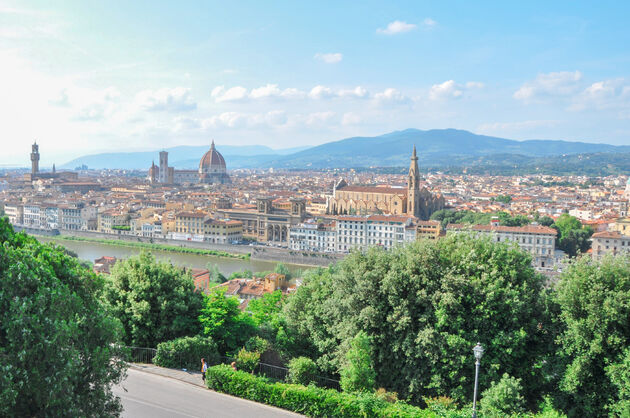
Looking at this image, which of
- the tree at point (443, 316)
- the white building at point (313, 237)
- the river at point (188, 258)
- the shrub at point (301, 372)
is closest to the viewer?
the tree at point (443, 316)

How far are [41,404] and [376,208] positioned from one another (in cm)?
4327

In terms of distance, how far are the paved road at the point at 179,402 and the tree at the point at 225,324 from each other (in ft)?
4.13

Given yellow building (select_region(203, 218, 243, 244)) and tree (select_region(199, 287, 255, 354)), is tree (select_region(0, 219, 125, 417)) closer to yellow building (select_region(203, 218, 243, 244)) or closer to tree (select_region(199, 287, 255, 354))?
tree (select_region(199, 287, 255, 354))

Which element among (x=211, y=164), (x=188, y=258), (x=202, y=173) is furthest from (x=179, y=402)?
(x=211, y=164)

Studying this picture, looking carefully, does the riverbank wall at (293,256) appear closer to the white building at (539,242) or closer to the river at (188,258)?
the river at (188,258)

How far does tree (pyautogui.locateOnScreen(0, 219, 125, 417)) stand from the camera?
437cm

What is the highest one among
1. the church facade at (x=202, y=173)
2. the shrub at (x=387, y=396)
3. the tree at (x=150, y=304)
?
the church facade at (x=202, y=173)

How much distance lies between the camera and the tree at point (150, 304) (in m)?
7.91

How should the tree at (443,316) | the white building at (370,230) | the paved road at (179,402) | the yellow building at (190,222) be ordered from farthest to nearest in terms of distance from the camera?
the yellow building at (190,222), the white building at (370,230), the tree at (443,316), the paved road at (179,402)

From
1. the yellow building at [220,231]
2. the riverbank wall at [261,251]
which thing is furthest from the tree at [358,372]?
the yellow building at [220,231]

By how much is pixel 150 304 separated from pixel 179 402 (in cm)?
209

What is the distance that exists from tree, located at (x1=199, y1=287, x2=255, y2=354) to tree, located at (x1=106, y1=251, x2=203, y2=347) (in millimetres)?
256

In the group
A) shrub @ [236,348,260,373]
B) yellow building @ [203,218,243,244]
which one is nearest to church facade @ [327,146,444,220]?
yellow building @ [203,218,243,244]

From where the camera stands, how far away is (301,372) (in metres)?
6.89
